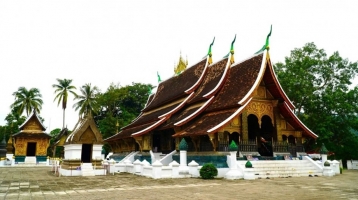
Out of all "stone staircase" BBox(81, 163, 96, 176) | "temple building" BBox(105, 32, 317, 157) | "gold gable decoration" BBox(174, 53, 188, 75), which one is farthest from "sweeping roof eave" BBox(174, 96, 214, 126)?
"gold gable decoration" BBox(174, 53, 188, 75)

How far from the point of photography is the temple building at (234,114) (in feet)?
47.6

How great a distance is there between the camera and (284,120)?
54.6 feet

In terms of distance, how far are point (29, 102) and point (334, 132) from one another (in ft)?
136

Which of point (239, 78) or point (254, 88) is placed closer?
point (254, 88)

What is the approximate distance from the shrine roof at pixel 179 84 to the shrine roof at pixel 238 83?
2.74 m

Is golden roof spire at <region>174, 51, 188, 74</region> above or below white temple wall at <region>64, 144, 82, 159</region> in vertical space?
above

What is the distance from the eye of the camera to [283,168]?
13.4 metres

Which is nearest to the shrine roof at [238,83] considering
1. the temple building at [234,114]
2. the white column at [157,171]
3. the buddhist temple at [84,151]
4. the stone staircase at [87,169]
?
the temple building at [234,114]

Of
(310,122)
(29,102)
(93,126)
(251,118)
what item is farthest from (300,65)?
(29,102)

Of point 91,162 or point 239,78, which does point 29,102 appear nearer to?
point 91,162

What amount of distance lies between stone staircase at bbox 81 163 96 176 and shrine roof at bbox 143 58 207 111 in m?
7.71

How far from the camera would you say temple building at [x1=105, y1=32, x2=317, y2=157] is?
14508 millimetres

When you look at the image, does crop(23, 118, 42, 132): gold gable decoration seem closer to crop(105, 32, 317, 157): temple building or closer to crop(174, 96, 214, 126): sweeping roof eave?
crop(105, 32, 317, 157): temple building

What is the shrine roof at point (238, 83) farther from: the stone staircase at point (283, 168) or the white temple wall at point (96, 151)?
the white temple wall at point (96, 151)
